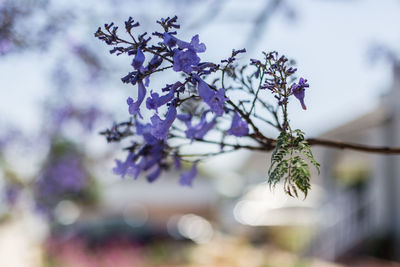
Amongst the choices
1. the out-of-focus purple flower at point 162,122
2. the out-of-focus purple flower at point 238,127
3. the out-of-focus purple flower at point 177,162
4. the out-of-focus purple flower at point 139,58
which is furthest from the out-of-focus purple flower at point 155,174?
the out-of-focus purple flower at point 139,58

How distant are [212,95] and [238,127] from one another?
0.26m

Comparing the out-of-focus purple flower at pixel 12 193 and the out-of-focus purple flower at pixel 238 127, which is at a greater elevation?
the out-of-focus purple flower at pixel 12 193

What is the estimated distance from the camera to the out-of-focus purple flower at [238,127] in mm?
1499

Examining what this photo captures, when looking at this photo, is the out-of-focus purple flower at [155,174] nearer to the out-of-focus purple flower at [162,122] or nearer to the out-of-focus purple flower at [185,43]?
the out-of-focus purple flower at [162,122]

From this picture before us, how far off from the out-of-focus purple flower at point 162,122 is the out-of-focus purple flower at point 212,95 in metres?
0.09

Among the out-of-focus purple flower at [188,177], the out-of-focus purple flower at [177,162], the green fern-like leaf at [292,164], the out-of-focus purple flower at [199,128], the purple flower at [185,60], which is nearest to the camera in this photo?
the green fern-like leaf at [292,164]

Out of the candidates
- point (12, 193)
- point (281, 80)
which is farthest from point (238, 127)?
point (12, 193)

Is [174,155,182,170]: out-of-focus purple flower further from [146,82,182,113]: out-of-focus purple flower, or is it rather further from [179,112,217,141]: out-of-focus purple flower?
[146,82,182,113]: out-of-focus purple flower

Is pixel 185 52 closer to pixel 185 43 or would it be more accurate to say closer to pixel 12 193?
pixel 185 43

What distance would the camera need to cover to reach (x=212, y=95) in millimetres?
1274

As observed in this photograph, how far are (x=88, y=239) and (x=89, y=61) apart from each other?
480 inches

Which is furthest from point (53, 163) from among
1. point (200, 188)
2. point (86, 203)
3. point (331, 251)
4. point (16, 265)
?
point (200, 188)

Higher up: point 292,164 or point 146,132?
point 146,132

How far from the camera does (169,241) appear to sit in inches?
638
